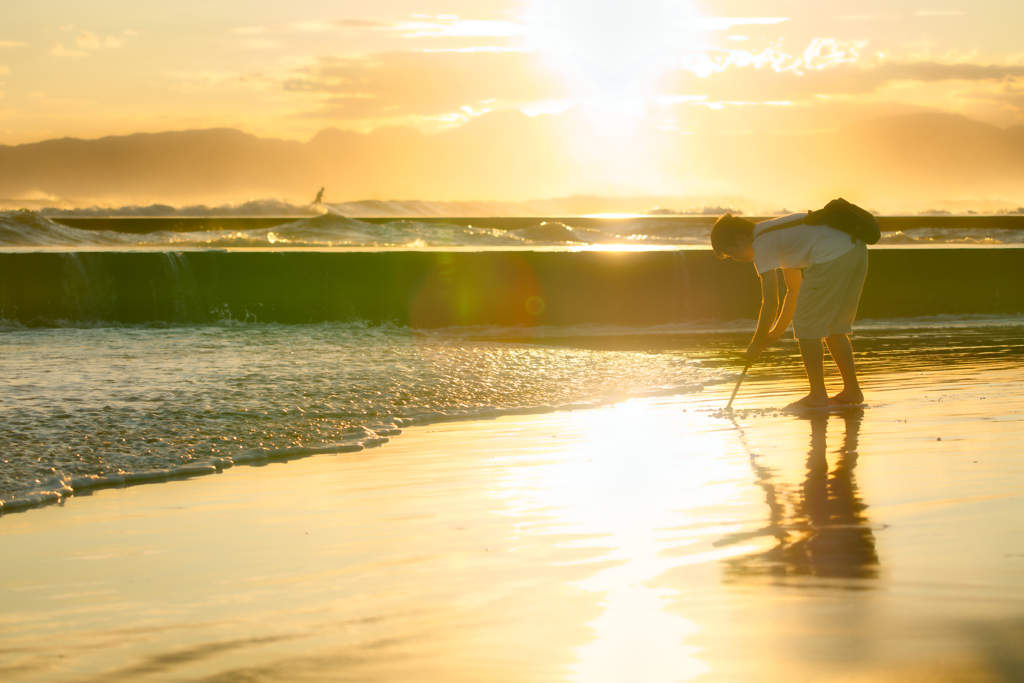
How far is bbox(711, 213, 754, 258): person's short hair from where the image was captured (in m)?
4.86

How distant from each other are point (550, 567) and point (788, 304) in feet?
10.5

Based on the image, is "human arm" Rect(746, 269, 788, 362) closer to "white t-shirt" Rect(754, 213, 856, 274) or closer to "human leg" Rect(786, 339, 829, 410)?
"white t-shirt" Rect(754, 213, 856, 274)

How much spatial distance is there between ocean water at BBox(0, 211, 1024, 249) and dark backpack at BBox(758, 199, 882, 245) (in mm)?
16388

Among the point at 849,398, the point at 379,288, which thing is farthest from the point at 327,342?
the point at 849,398

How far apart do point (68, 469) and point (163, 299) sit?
858 cm

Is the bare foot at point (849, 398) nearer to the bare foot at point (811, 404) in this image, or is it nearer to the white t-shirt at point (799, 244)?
the bare foot at point (811, 404)

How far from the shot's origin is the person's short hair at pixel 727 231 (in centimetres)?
486

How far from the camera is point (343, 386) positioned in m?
5.82

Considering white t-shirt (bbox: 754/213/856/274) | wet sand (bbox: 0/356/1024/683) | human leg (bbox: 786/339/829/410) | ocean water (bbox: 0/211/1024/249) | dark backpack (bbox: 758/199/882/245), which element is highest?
ocean water (bbox: 0/211/1024/249)

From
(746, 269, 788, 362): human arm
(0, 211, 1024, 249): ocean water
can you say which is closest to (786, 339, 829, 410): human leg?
(746, 269, 788, 362): human arm

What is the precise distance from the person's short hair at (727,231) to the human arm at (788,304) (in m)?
0.36

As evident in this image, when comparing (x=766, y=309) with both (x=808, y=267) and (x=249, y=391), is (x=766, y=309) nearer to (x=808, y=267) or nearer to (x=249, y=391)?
(x=808, y=267)

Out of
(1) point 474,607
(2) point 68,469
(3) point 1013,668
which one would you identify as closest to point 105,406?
(2) point 68,469

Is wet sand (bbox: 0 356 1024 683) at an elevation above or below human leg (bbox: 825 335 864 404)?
below
